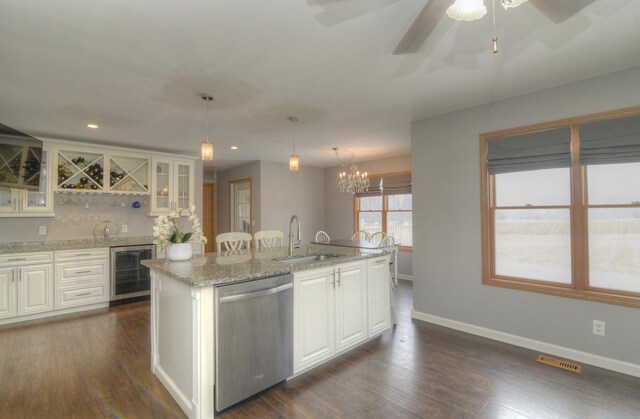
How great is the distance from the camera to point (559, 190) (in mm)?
2920

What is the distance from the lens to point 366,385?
2.38 metres

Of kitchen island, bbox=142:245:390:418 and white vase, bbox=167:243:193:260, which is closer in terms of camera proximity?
kitchen island, bbox=142:245:390:418

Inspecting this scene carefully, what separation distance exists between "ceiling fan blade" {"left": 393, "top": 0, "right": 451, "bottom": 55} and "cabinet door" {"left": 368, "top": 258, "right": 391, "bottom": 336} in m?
1.93

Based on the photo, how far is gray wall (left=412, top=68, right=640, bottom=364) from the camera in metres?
2.60

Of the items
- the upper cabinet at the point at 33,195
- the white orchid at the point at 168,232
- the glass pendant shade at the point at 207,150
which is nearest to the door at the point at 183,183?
the upper cabinet at the point at 33,195

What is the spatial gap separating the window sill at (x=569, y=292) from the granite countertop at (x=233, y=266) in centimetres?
130

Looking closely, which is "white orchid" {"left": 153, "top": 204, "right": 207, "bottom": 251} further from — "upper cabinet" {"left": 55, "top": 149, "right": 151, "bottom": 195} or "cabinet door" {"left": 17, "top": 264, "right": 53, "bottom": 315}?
"upper cabinet" {"left": 55, "top": 149, "right": 151, "bottom": 195}

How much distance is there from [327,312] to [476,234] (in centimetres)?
187

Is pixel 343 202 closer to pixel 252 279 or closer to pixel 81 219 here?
pixel 81 219

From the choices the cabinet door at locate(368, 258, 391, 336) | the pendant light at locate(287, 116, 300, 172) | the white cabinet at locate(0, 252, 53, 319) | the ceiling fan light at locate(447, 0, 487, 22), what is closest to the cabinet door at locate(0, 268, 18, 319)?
the white cabinet at locate(0, 252, 53, 319)

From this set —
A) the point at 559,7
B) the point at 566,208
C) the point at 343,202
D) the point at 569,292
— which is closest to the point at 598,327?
the point at 569,292

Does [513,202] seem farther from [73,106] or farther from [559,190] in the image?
[73,106]

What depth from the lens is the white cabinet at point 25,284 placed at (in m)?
3.71

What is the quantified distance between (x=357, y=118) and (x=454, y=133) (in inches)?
44.3
